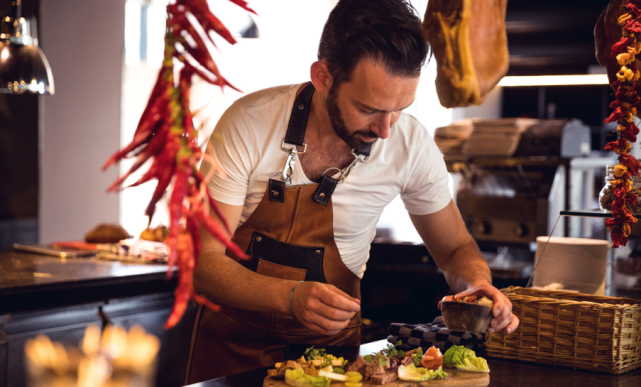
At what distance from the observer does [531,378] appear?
4.99 ft

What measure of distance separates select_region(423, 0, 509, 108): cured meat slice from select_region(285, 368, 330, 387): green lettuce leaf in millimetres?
619

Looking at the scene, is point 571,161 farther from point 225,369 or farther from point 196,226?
point 196,226

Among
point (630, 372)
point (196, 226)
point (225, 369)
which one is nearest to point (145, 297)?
point (225, 369)

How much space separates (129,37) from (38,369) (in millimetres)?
5356

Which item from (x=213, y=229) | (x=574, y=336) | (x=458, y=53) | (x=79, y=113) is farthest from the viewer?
(x=79, y=113)

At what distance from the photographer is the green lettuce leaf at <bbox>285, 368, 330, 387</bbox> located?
136 centimetres

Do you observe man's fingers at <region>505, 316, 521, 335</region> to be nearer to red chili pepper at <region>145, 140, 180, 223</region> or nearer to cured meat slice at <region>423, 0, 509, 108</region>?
cured meat slice at <region>423, 0, 509, 108</region>

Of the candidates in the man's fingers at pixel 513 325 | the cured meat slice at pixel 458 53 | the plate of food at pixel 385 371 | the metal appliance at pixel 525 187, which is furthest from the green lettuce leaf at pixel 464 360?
the metal appliance at pixel 525 187

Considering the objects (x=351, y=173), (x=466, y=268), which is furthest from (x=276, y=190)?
(x=466, y=268)

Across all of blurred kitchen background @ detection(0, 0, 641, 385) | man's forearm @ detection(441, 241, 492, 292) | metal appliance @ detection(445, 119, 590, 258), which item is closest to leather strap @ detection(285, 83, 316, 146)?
man's forearm @ detection(441, 241, 492, 292)

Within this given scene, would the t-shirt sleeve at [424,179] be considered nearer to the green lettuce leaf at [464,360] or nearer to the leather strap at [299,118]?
the leather strap at [299,118]

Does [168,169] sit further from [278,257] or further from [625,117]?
[625,117]

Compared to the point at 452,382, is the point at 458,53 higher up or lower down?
higher up

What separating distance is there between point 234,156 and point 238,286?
360 mm
